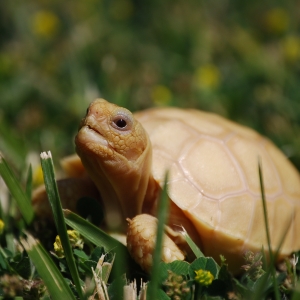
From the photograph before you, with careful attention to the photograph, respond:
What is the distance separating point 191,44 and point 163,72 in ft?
1.80

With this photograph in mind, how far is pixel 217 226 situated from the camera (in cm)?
179

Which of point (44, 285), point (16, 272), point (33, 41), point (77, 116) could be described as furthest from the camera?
point (33, 41)

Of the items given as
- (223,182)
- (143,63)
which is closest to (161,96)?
(143,63)

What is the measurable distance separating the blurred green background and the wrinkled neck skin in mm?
818

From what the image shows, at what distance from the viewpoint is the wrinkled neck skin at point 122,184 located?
1.74 m

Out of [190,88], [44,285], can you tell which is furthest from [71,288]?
[190,88]

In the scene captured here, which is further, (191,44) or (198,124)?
(191,44)

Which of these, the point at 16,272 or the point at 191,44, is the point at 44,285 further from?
the point at 191,44

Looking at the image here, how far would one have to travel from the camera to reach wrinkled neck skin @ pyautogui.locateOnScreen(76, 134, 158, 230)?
5.70 feet

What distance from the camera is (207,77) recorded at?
3.62 meters

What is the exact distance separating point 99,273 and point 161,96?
6.39ft

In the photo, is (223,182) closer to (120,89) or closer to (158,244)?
(158,244)

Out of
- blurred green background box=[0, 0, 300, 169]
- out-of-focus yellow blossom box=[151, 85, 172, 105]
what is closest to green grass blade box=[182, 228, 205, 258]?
blurred green background box=[0, 0, 300, 169]

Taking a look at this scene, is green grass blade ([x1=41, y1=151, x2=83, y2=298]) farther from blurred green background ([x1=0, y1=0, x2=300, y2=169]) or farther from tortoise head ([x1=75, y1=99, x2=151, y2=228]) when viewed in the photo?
blurred green background ([x1=0, y1=0, x2=300, y2=169])
